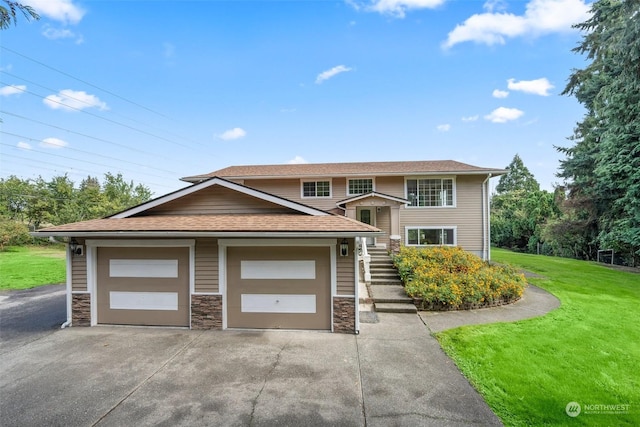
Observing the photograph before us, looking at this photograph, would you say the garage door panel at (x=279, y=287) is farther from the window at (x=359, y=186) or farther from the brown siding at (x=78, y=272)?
the window at (x=359, y=186)

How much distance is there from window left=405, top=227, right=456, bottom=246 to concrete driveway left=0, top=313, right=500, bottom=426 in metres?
9.04

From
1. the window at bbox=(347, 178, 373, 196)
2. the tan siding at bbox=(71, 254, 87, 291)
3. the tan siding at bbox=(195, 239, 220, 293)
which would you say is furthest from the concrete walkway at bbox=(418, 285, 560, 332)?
the tan siding at bbox=(71, 254, 87, 291)

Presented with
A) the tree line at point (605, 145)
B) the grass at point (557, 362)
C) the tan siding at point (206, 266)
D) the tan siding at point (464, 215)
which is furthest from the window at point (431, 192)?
the tan siding at point (206, 266)

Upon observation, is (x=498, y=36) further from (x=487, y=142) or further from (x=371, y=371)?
(x=371, y=371)

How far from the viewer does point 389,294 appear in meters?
8.56

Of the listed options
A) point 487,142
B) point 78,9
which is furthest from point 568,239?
point 78,9

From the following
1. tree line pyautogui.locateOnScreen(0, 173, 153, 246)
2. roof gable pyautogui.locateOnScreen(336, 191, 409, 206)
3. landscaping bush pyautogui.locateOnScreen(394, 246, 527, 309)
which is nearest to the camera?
landscaping bush pyautogui.locateOnScreen(394, 246, 527, 309)

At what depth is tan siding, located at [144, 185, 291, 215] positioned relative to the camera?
7.55 metres

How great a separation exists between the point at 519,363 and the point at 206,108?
2191 centimetres

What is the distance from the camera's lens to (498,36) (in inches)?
444

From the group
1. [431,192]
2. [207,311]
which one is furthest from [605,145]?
[207,311]

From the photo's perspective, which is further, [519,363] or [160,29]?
[160,29]
